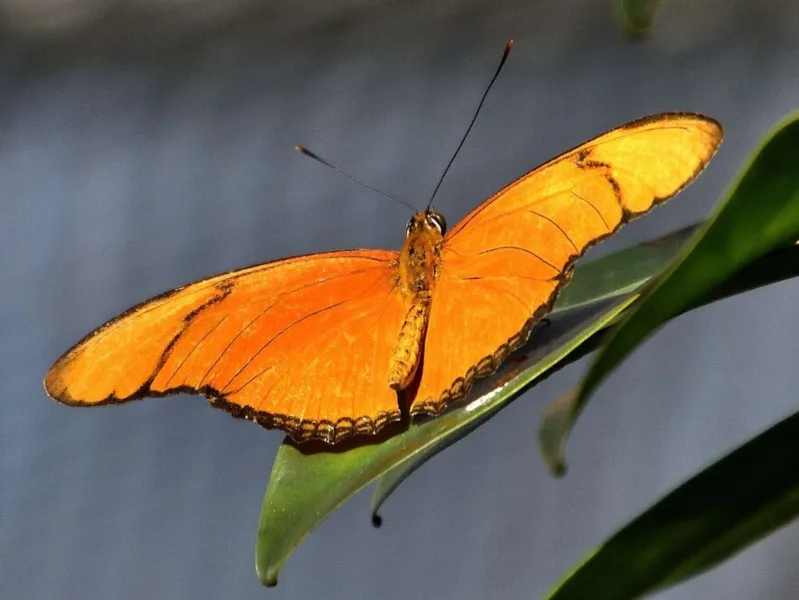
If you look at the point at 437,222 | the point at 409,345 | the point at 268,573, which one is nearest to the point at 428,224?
the point at 437,222

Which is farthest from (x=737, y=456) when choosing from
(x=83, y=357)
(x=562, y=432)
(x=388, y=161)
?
(x=388, y=161)

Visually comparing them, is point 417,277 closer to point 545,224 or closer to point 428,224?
point 428,224

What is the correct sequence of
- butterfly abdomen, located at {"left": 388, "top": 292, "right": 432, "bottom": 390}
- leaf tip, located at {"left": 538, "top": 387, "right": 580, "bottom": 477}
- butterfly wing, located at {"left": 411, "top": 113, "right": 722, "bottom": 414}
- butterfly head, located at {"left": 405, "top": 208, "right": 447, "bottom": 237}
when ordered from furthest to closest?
butterfly head, located at {"left": 405, "top": 208, "right": 447, "bottom": 237} < butterfly abdomen, located at {"left": 388, "top": 292, "right": 432, "bottom": 390} < butterfly wing, located at {"left": 411, "top": 113, "right": 722, "bottom": 414} < leaf tip, located at {"left": 538, "top": 387, "right": 580, "bottom": 477}

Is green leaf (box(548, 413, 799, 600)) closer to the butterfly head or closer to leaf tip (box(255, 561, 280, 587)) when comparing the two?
leaf tip (box(255, 561, 280, 587))

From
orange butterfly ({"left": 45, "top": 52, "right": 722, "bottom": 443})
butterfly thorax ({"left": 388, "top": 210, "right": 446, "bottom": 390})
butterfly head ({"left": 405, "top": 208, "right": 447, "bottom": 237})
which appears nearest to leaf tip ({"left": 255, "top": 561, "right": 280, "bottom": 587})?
orange butterfly ({"left": 45, "top": 52, "right": 722, "bottom": 443})

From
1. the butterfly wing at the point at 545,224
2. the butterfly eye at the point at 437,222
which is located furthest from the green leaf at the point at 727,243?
the butterfly eye at the point at 437,222

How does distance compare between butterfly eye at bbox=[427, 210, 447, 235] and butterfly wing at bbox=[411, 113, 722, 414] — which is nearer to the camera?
butterfly wing at bbox=[411, 113, 722, 414]

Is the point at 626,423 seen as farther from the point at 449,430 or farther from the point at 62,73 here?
the point at 62,73
